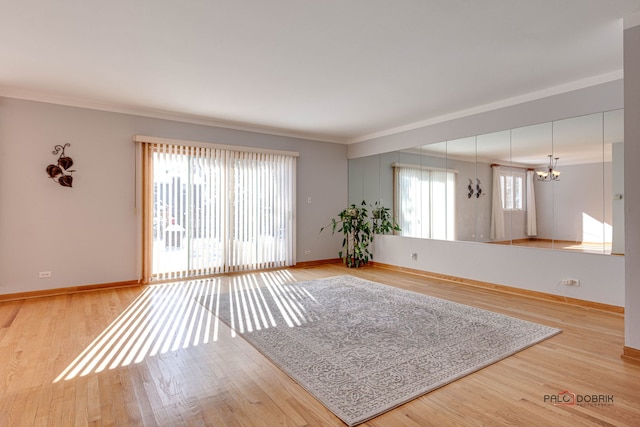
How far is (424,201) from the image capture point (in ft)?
19.8

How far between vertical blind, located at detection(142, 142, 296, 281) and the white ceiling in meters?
0.97

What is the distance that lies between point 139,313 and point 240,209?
265cm

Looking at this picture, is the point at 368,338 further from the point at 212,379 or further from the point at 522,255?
the point at 522,255

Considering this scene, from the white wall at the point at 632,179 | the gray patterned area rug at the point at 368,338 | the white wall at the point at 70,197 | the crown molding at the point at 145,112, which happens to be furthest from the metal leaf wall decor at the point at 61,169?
the white wall at the point at 632,179

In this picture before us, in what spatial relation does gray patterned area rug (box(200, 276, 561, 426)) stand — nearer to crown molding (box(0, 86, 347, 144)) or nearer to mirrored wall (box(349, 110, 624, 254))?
mirrored wall (box(349, 110, 624, 254))

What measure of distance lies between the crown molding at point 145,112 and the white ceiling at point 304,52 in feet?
0.08

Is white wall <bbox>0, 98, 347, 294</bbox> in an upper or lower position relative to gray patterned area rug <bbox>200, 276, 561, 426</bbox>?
upper

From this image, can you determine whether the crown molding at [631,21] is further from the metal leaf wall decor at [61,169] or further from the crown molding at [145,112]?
the metal leaf wall decor at [61,169]

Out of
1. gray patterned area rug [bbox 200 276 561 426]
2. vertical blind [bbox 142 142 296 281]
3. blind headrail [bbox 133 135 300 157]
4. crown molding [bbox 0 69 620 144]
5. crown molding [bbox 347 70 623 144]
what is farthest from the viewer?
vertical blind [bbox 142 142 296 281]

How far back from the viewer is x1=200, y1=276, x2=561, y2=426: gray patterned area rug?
88.9 inches

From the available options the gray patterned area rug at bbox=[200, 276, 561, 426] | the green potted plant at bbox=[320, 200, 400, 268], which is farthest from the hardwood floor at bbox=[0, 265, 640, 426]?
the green potted plant at bbox=[320, 200, 400, 268]

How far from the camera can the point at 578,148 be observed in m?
4.16

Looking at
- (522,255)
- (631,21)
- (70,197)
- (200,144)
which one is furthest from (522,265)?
(70,197)

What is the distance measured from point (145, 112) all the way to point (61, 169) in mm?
1415
